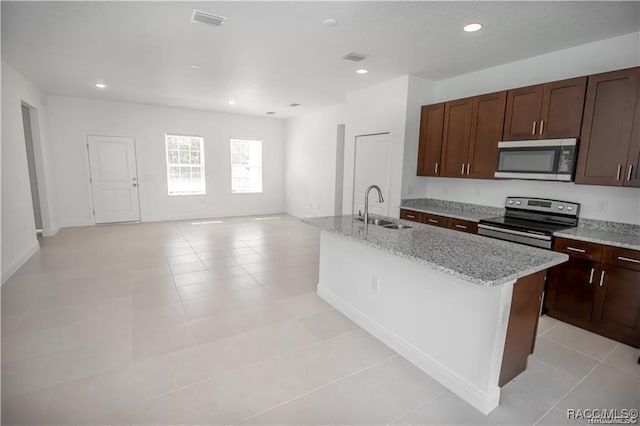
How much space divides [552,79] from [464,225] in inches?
74.5

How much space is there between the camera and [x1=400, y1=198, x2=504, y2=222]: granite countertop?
3.88 metres

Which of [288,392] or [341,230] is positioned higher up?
[341,230]

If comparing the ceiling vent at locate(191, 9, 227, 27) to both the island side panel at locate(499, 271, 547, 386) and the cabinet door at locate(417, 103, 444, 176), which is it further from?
the island side panel at locate(499, 271, 547, 386)

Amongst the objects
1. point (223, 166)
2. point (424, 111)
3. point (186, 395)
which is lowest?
point (186, 395)

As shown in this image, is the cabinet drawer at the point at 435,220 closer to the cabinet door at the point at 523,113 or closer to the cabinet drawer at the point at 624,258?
the cabinet door at the point at 523,113

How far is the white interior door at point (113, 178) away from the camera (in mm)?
6727

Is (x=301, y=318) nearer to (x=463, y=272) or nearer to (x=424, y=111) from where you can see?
(x=463, y=272)

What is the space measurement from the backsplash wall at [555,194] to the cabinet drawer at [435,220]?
64cm

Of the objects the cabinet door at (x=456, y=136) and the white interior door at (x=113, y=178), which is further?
the white interior door at (x=113, y=178)

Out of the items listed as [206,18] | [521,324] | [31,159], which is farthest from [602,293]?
[31,159]

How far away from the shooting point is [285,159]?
29.2ft

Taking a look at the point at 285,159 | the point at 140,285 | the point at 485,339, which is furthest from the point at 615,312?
the point at 285,159

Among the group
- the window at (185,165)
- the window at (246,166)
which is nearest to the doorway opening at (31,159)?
the window at (185,165)

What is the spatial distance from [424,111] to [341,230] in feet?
9.07
